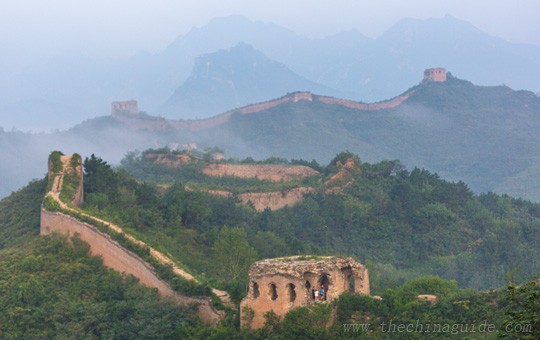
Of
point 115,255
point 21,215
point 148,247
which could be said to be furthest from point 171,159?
point 148,247

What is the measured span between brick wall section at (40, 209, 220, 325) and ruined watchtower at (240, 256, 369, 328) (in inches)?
65.6

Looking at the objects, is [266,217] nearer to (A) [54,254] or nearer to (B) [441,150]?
(A) [54,254]

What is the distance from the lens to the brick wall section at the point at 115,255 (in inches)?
896

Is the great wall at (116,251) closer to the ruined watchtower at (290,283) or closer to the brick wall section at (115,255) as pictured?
the brick wall section at (115,255)

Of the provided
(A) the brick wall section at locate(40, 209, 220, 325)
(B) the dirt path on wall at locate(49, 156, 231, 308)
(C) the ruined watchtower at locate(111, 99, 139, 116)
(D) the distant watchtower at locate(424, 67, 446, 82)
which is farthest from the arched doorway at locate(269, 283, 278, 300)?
(C) the ruined watchtower at locate(111, 99, 139, 116)

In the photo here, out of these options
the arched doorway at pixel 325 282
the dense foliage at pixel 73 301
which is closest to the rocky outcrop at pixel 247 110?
the dense foliage at pixel 73 301

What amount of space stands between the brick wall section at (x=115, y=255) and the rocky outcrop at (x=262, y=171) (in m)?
27.1

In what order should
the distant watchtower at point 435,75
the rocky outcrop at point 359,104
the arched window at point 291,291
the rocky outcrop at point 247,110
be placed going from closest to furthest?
the arched window at point 291,291, the rocky outcrop at point 247,110, the rocky outcrop at point 359,104, the distant watchtower at point 435,75

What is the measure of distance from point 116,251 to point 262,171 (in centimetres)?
3082

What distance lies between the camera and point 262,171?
184 ft

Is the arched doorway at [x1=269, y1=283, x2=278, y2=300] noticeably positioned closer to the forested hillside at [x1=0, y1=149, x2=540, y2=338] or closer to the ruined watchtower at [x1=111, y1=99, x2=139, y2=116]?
the forested hillside at [x1=0, y1=149, x2=540, y2=338]

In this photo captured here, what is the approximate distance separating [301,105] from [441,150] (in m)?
13.9

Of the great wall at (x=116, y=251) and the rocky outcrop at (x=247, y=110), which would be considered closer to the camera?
the great wall at (x=116, y=251)

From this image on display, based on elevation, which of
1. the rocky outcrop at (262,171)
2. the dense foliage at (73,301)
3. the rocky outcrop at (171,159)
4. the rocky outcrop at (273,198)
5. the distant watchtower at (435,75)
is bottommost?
the dense foliage at (73,301)
